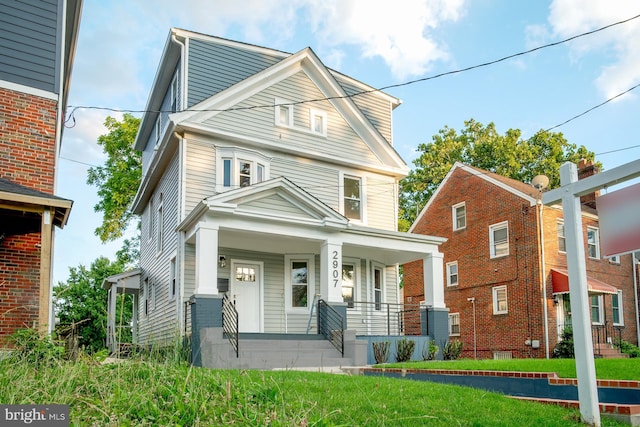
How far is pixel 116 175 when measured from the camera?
29938 mm

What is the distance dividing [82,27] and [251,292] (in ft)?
27.0

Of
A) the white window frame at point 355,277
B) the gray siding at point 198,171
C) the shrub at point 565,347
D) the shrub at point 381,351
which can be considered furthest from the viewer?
the shrub at point 565,347

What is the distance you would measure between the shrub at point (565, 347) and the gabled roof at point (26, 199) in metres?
16.0

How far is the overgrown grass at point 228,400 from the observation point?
4.41 m

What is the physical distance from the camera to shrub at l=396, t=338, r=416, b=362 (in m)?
14.9

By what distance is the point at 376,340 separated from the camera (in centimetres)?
1524

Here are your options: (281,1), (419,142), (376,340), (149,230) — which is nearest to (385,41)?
(281,1)

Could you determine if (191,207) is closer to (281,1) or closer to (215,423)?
(281,1)

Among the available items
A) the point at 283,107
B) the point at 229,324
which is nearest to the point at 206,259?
the point at 229,324

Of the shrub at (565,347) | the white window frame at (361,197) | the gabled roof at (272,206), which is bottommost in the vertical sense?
the shrub at (565,347)

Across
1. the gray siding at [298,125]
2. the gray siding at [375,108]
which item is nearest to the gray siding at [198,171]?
the gray siding at [298,125]

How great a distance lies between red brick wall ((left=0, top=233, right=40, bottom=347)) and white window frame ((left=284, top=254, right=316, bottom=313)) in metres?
6.82

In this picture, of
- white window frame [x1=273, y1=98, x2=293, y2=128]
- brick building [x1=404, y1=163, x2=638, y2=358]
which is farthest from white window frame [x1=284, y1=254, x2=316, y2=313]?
brick building [x1=404, y1=163, x2=638, y2=358]

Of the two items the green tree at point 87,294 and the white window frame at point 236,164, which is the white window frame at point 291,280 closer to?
the white window frame at point 236,164
